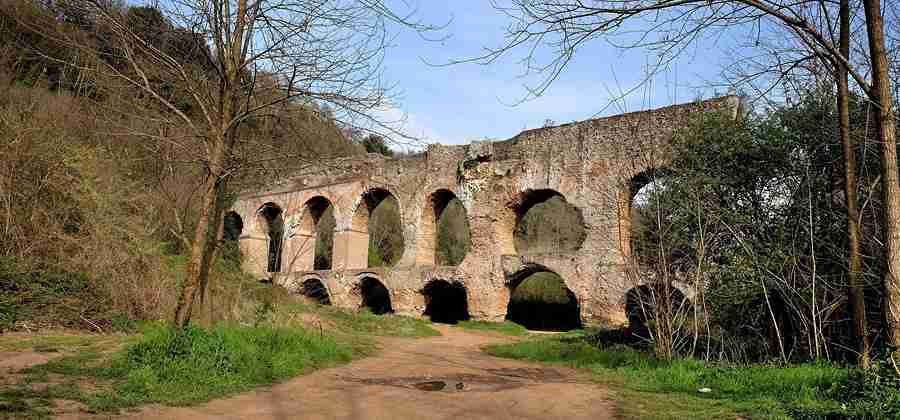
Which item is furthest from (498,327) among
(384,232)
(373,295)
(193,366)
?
(384,232)

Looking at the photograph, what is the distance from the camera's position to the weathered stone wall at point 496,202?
45.0ft

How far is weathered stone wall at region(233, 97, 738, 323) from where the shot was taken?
1371 centimetres

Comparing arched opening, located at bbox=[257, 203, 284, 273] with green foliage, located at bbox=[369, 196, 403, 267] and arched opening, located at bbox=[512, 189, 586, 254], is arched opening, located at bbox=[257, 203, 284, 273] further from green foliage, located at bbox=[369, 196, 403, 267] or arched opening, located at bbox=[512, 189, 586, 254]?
arched opening, located at bbox=[512, 189, 586, 254]

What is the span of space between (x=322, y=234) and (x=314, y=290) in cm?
727

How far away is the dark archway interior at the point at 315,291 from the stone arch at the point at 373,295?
4.41 ft

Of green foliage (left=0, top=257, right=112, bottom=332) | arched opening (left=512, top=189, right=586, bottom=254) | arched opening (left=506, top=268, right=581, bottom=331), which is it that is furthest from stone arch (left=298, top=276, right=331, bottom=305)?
green foliage (left=0, top=257, right=112, bottom=332)

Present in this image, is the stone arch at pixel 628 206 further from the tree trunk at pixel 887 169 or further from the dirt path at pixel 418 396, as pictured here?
the tree trunk at pixel 887 169

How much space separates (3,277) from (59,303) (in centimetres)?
70

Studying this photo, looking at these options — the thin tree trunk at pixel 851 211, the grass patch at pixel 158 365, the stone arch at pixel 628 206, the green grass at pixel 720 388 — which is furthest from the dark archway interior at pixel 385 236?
the thin tree trunk at pixel 851 211

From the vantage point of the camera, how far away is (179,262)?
12008 mm

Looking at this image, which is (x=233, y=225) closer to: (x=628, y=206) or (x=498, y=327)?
(x=498, y=327)

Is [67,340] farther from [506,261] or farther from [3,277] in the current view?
[506,261]

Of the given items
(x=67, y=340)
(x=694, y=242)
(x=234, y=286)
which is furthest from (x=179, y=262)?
(x=694, y=242)

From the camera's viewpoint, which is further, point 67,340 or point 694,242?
point 694,242
